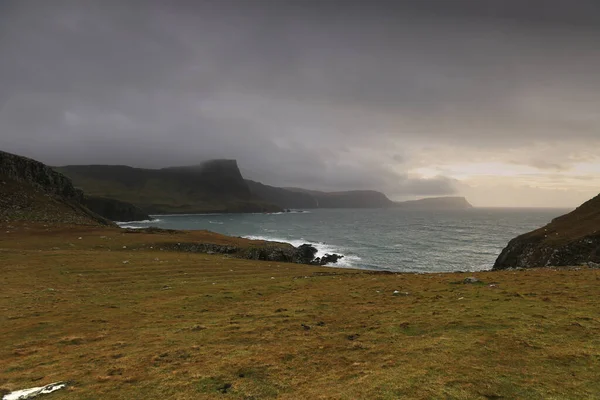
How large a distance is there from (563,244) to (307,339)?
2074 inches

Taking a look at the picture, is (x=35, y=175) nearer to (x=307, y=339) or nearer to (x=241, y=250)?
(x=241, y=250)

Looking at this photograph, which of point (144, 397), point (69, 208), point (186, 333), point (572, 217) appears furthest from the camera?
point (69, 208)

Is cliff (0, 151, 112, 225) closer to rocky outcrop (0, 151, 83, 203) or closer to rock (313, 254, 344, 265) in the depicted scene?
rocky outcrop (0, 151, 83, 203)

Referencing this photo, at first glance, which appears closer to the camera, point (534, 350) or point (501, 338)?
point (534, 350)

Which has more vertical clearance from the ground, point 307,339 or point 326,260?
point 307,339

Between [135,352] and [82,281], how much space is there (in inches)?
689

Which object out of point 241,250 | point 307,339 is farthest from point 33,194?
point 307,339

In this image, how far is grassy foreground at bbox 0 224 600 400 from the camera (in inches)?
328

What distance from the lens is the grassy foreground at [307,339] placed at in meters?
8.33

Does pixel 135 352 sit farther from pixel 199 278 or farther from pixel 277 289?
pixel 199 278

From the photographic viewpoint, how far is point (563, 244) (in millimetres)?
47438

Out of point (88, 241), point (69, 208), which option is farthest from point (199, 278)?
point (69, 208)

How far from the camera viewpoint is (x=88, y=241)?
48094 mm

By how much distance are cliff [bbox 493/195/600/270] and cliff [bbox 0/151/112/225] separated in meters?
98.1
